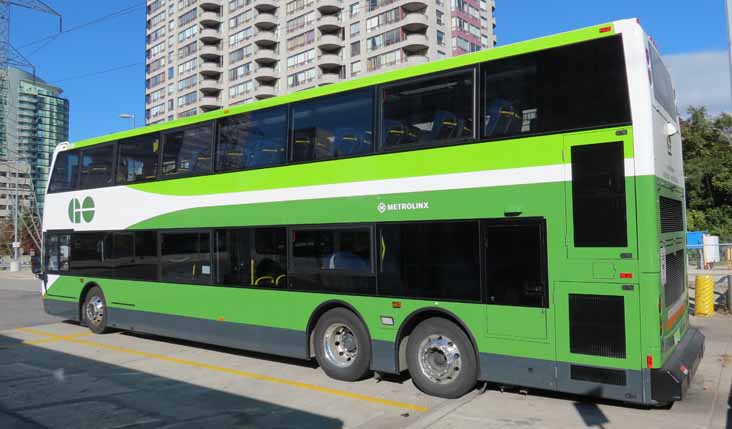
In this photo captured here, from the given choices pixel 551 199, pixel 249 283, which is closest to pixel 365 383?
pixel 249 283

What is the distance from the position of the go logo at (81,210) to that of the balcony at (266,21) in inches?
2675

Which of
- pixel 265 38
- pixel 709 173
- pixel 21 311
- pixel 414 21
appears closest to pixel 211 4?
pixel 265 38

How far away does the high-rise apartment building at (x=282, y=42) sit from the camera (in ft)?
208

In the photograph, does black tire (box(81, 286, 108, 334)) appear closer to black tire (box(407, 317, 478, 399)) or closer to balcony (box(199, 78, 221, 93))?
black tire (box(407, 317, 478, 399))

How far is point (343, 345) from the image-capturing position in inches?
320

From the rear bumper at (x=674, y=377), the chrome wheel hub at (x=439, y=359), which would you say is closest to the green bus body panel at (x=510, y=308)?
the rear bumper at (x=674, y=377)

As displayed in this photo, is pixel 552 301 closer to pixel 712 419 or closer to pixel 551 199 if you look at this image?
pixel 551 199

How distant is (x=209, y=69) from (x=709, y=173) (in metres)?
65.1

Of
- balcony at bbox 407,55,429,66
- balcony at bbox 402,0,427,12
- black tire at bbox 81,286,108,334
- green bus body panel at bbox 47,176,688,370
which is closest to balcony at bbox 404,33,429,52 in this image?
balcony at bbox 407,55,429,66

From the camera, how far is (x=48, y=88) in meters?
89.2

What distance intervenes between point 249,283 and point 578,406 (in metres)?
5.21

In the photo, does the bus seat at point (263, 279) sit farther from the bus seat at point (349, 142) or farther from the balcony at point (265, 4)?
the balcony at point (265, 4)

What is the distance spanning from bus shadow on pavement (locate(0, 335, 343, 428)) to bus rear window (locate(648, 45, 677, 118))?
16.7 feet

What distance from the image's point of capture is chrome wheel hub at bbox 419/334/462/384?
6.90m
